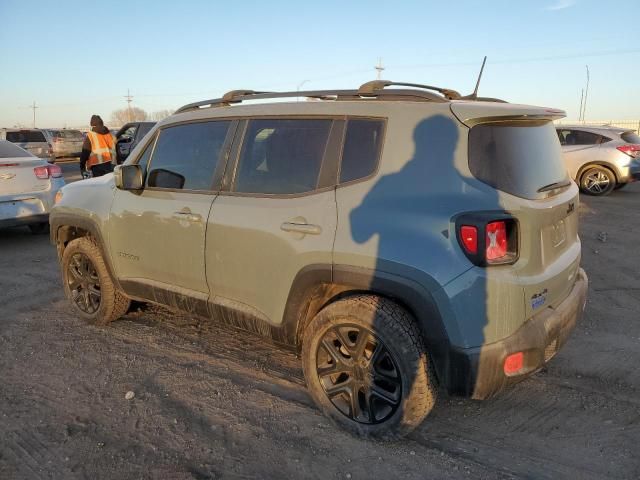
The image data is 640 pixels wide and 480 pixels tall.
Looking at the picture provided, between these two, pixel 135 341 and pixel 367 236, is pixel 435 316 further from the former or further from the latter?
pixel 135 341

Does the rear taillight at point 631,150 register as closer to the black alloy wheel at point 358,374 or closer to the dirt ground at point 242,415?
the dirt ground at point 242,415

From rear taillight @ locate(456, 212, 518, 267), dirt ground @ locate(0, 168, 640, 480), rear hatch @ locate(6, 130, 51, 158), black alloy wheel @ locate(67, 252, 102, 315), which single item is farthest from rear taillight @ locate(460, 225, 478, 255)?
rear hatch @ locate(6, 130, 51, 158)

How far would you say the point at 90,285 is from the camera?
4461 millimetres

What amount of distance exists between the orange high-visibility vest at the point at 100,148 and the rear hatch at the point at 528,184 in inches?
309

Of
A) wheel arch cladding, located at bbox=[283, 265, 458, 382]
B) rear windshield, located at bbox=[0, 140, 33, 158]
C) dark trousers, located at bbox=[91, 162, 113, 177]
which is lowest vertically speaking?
wheel arch cladding, located at bbox=[283, 265, 458, 382]

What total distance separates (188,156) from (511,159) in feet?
7.22

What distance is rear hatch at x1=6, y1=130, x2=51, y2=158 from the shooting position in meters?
21.4

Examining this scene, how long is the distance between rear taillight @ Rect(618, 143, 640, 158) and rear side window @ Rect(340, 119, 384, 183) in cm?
1069

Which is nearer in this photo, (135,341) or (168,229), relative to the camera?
(168,229)

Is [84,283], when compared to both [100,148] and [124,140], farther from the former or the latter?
[124,140]

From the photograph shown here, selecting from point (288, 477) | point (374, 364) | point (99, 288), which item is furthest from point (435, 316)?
point (99, 288)

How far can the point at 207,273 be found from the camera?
3.35m

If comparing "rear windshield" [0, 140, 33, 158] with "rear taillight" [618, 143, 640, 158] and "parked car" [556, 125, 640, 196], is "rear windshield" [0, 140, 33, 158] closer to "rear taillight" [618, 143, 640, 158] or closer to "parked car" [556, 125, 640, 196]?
"parked car" [556, 125, 640, 196]

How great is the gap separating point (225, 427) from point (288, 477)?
1.90ft
